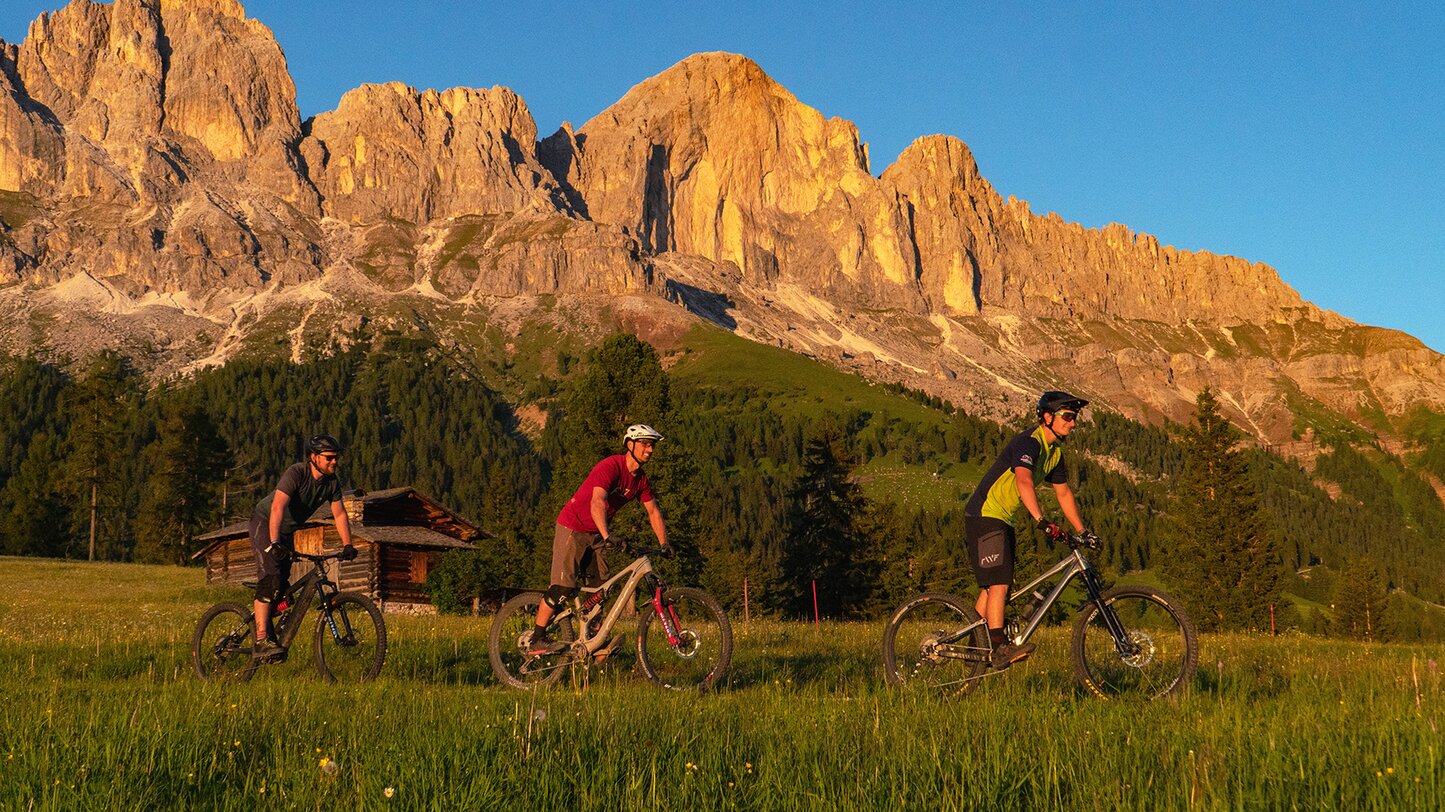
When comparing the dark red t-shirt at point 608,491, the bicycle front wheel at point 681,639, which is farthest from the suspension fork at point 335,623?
the bicycle front wheel at point 681,639

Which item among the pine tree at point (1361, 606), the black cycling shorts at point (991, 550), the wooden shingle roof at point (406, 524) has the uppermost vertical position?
the wooden shingle roof at point (406, 524)

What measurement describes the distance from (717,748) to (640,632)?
516cm

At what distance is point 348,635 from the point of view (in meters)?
12.1

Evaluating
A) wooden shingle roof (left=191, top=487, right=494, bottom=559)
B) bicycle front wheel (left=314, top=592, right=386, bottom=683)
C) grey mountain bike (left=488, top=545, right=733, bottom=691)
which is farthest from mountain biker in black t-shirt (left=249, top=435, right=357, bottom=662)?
wooden shingle roof (left=191, top=487, right=494, bottom=559)

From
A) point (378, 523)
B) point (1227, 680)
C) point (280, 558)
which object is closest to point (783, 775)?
point (1227, 680)

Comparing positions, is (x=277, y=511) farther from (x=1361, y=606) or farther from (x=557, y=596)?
(x=1361, y=606)

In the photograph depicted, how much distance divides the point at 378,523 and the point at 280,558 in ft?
159

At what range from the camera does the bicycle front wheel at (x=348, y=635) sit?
1202cm

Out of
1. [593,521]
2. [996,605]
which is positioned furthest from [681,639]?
[996,605]

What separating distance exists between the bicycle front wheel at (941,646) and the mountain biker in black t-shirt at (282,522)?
605 cm

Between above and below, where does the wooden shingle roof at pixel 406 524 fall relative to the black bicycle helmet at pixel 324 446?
above

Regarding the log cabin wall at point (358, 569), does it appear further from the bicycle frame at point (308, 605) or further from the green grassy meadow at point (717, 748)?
the green grassy meadow at point (717, 748)

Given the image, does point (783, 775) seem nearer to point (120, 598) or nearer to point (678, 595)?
point (678, 595)

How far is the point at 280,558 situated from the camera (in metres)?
12.2
